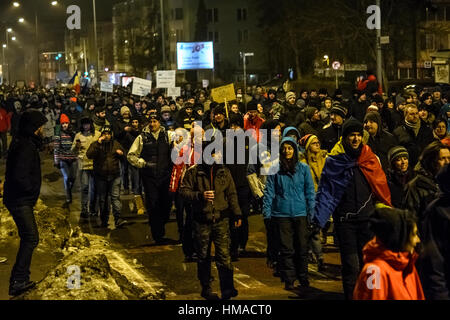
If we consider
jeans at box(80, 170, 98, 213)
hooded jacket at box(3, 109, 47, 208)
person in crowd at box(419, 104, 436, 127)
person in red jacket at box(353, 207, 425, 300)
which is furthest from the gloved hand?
person in red jacket at box(353, 207, 425, 300)

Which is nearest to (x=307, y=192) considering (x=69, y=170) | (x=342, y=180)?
(x=342, y=180)

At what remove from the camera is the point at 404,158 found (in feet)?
25.8

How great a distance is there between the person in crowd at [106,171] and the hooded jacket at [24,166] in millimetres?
4826

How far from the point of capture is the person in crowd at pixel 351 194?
7719 millimetres

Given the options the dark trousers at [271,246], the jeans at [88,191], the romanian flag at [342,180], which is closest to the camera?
the romanian flag at [342,180]

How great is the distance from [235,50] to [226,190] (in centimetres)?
9140

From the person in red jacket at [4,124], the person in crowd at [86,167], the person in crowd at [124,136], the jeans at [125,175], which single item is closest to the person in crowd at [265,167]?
the person in crowd at [124,136]

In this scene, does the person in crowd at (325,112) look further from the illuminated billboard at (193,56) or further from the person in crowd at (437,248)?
the illuminated billboard at (193,56)

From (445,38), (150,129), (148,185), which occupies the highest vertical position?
(445,38)

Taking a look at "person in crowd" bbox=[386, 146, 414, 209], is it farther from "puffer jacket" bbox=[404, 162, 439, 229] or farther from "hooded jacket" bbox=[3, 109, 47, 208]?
"hooded jacket" bbox=[3, 109, 47, 208]

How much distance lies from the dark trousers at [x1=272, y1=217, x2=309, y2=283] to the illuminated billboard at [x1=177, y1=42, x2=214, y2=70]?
6200 cm

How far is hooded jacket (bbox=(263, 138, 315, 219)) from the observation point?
28.9 ft
